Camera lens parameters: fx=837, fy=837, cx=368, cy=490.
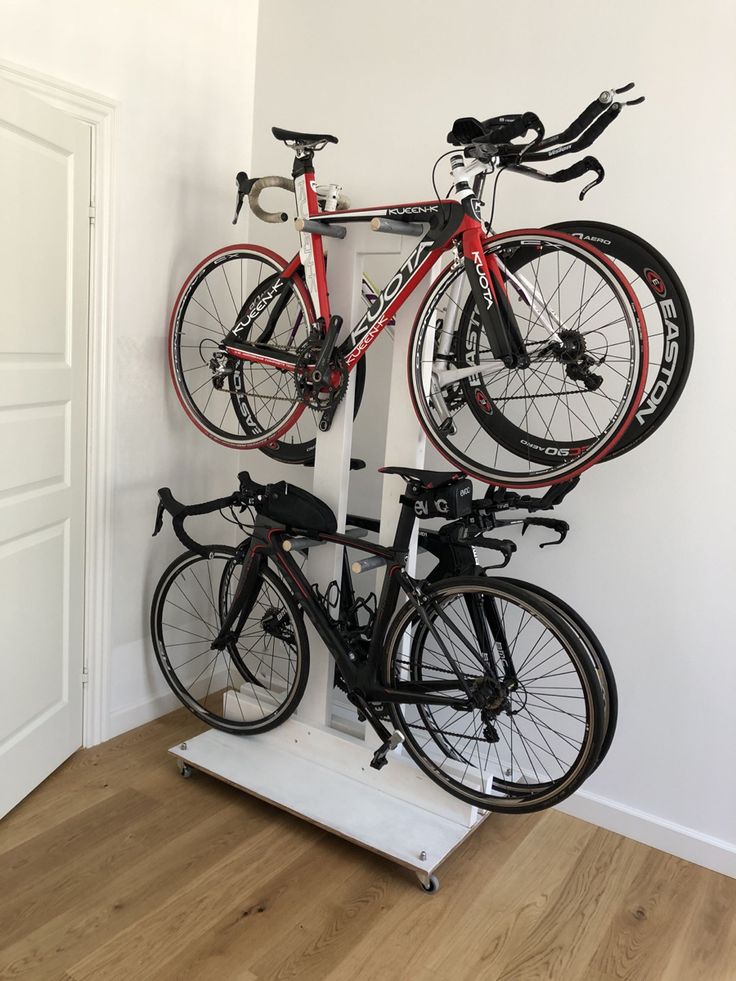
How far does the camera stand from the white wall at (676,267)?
7.63ft

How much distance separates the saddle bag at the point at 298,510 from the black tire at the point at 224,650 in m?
0.24

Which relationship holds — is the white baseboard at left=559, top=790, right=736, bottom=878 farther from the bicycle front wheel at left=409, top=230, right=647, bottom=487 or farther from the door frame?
the door frame

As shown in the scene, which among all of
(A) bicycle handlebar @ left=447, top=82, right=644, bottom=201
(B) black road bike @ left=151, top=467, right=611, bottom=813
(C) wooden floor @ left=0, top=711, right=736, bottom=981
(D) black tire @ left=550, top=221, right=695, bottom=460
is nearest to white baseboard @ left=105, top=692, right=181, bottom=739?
(B) black road bike @ left=151, top=467, right=611, bottom=813

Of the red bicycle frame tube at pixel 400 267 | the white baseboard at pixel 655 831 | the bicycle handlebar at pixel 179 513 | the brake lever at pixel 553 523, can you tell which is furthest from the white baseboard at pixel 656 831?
the red bicycle frame tube at pixel 400 267

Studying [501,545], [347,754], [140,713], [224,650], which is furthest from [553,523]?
[140,713]

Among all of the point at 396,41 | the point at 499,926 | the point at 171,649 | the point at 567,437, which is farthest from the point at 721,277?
the point at 171,649

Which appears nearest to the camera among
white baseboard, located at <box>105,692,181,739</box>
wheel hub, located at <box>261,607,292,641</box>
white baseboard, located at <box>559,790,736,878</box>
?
white baseboard, located at <box>559,790,736,878</box>

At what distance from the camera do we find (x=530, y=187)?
2.59 meters

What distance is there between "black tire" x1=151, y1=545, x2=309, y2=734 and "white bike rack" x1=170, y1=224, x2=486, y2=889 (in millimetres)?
75

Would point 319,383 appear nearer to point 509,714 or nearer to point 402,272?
point 402,272

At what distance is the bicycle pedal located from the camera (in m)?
2.35

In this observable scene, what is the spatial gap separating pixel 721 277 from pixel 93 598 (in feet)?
7.22

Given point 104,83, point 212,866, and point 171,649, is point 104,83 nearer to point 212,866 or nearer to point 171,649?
point 171,649

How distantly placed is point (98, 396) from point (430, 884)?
1.80m
